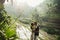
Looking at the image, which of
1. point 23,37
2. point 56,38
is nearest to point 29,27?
point 23,37

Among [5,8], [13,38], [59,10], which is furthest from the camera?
[59,10]

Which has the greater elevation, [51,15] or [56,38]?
[51,15]

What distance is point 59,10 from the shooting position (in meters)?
6.05

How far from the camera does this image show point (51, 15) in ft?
19.4

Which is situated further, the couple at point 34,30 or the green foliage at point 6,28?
the couple at point 34,30

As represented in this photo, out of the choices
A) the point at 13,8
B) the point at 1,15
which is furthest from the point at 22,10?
the point at 1,15

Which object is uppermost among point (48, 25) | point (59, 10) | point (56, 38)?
point (59, 10)

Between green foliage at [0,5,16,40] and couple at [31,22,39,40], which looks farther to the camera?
couple at [31,22,39,40]

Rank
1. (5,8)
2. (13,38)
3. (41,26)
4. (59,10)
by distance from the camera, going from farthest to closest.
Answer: (59,10) → (41,26) → (5,8) → (13,38)

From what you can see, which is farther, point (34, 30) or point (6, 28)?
point (34, 30)

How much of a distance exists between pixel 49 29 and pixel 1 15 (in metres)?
1.80

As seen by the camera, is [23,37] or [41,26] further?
[41,26]

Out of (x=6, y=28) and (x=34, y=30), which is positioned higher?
(x=6, y=28)

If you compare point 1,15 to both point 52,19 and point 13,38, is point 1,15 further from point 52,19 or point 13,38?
point 52,19
